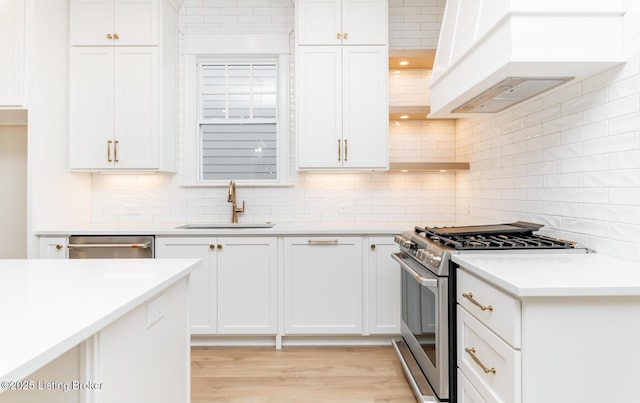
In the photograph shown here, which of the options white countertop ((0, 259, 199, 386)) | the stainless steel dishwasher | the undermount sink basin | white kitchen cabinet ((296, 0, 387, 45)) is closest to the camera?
white countertop ((0, 259, 199, 386))

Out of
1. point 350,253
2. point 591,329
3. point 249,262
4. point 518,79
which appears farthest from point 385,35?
point 591,329

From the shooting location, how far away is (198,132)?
360cm

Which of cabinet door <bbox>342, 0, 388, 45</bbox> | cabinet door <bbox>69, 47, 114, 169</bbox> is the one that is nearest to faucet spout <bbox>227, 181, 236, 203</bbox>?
cabinet door <bbox>69, 47, 114, 169</bbox>

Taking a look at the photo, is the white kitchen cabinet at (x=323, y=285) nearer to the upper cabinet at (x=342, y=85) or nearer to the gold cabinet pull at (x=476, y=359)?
the upper cabinet at (x=342, y=85)

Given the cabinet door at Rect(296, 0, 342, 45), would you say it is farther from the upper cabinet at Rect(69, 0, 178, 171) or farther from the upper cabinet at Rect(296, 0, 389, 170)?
the upper cabinet at Rect(69, 0, 178, 171)

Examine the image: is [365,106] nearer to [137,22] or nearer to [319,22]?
[319,22]

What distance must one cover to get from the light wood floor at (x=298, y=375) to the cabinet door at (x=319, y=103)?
1.50 meters

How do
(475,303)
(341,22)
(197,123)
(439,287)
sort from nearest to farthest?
(475,303) < (439,287) < (341,22) < (197,123)

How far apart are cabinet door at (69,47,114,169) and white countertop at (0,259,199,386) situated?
5.96 feet

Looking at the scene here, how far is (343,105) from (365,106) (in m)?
0.18

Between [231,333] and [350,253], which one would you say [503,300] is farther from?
[231,333]

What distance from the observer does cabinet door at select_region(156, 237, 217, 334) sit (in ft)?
9.62

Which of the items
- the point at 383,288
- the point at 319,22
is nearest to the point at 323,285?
the point at 383,288

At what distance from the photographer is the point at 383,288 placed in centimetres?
296
